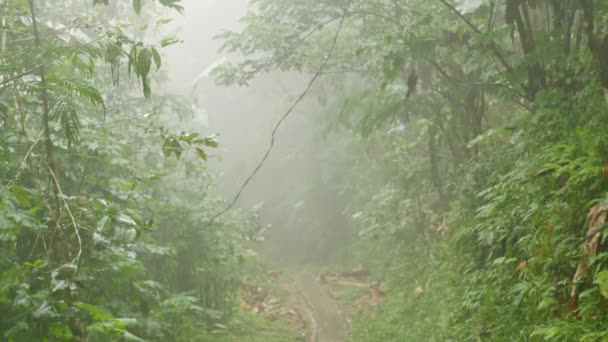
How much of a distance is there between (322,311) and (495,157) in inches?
228

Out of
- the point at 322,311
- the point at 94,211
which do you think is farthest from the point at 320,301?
the point at 94,211

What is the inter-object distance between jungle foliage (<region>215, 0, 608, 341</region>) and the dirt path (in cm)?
46

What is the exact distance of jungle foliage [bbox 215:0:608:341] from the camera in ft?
12.8

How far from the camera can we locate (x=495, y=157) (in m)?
6.33

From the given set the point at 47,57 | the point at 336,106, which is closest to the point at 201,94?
the point at 336,106

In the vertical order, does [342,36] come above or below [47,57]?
above

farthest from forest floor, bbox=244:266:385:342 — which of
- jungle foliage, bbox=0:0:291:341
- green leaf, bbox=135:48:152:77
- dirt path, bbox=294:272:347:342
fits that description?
green leaf, bbox=135:48:152:77

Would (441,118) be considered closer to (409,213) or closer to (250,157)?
(409,213)

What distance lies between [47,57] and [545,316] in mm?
3741

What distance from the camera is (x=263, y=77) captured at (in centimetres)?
2475

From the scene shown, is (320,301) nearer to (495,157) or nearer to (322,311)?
(322,311)

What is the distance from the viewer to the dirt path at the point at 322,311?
367 inches

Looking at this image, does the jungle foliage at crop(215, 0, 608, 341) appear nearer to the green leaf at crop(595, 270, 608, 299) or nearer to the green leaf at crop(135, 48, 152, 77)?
the green leaf at crop(595, 270, 608, 299)

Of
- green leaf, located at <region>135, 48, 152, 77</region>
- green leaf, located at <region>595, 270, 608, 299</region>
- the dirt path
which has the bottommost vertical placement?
green leaf, located at <region>595, 270, 608, 299</region>
